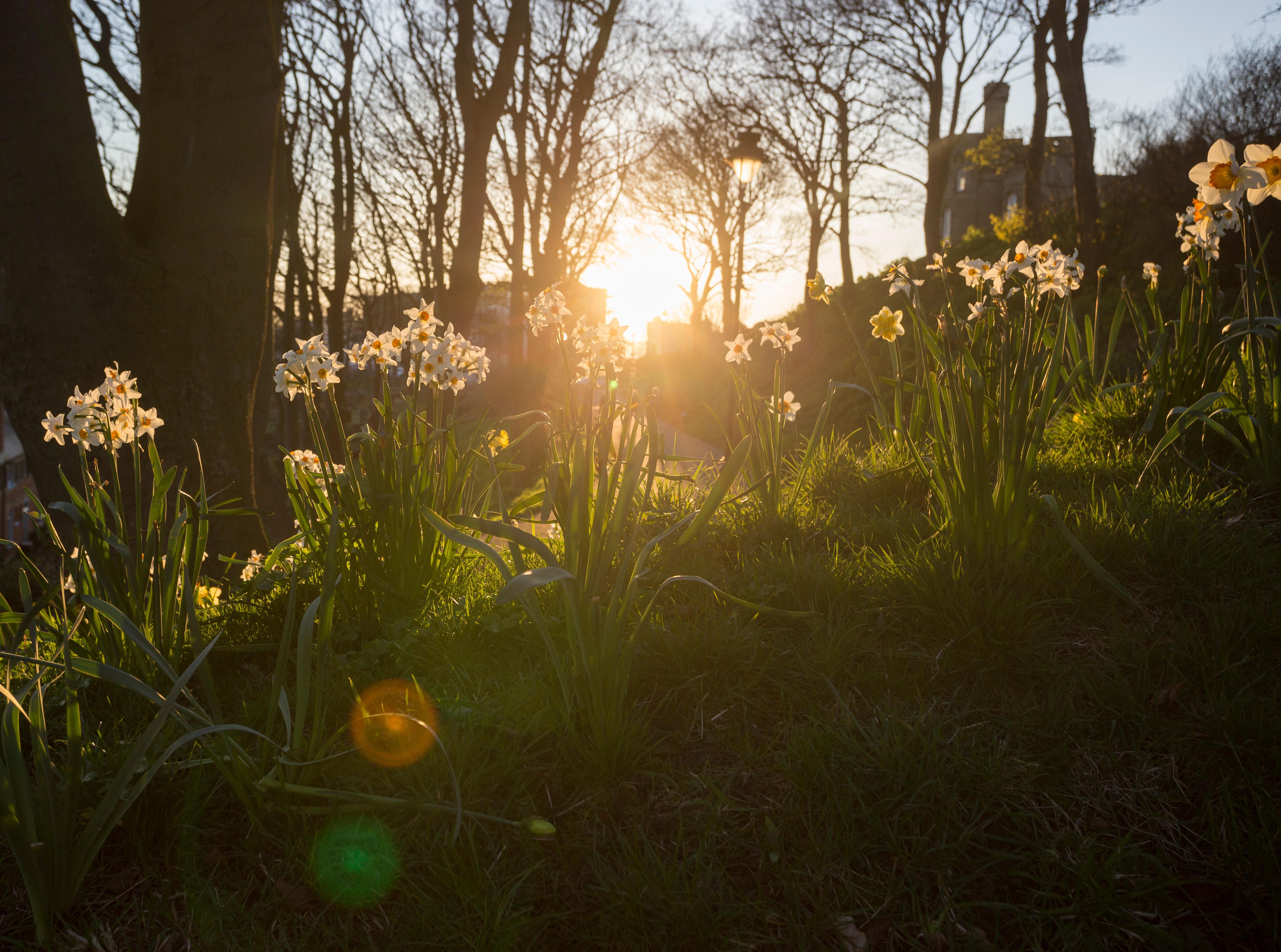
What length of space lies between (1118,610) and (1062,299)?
123cm

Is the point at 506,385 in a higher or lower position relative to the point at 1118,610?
higher

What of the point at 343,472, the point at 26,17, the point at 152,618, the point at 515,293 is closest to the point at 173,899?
the point at 152,618

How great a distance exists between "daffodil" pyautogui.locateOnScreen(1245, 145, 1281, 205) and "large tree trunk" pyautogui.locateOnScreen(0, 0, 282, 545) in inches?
148

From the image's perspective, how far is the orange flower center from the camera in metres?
1.93

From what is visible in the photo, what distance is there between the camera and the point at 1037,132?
10523 millimetres

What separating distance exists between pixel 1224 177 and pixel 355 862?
108 inches

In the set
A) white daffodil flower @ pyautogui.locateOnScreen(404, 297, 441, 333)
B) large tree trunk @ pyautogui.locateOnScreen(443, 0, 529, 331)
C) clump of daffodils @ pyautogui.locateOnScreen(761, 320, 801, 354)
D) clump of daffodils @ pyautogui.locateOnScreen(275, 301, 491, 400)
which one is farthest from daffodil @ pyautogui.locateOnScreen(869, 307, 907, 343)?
large tree trunk @ pyautogui.locateOnScreen(443, 0, 529, 331)

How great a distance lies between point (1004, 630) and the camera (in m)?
1.86

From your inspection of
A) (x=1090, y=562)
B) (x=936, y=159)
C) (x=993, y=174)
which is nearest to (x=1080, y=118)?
(x=936, y=159)

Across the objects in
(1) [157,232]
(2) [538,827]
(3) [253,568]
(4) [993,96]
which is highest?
(4) [993,96]

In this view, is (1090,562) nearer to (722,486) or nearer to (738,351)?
(722,486)

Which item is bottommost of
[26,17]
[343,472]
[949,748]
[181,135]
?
[949,748]

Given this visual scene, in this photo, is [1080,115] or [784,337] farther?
[1080,115]

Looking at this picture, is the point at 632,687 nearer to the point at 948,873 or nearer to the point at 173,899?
the point at 948,873
